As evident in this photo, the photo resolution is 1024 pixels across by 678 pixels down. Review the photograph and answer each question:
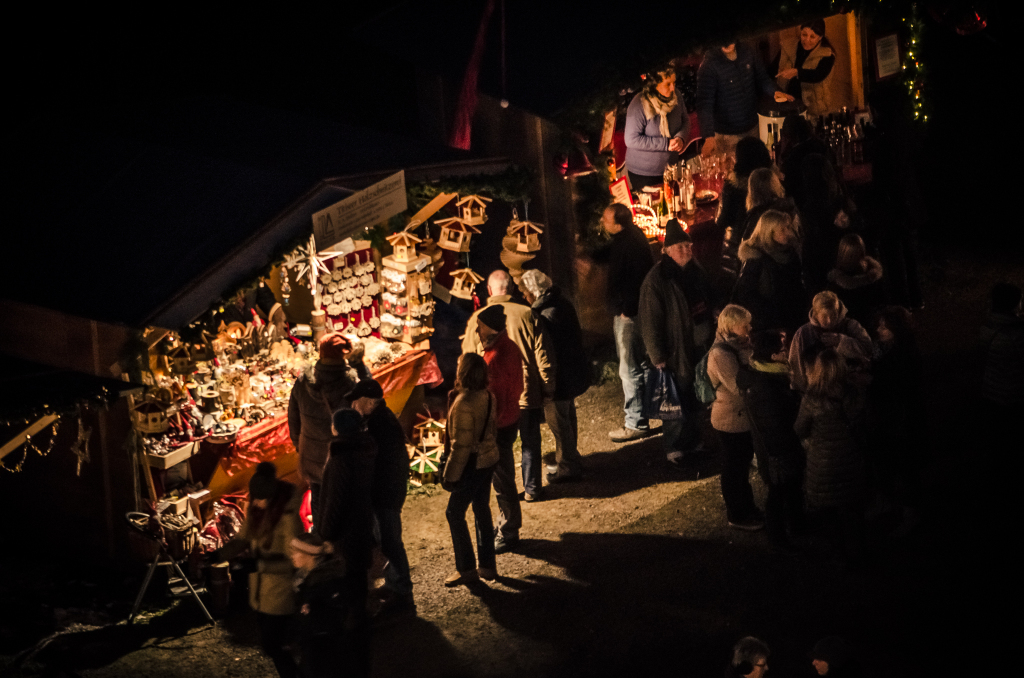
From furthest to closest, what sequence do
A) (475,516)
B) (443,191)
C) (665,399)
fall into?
1. (443,191)
2. (665,399)
3. (475,516)

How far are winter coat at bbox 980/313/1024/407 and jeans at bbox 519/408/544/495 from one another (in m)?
3.47

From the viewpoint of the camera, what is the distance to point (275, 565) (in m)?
5.25

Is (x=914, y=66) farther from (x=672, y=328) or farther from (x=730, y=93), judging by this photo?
(x=672, y=328)

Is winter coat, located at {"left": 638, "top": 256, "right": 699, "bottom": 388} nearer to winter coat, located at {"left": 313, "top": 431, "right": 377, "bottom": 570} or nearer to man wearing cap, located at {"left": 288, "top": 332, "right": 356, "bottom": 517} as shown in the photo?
man wearing cap, located at {"left": 288, "top": 332, "right": 356, "bottom": 517}

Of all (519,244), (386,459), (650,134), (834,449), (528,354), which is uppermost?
(650,134)

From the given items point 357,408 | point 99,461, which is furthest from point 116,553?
point 357,408

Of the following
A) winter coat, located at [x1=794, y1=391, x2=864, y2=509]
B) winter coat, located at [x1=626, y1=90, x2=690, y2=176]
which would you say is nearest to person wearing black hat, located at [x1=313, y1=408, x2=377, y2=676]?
winter coat, located at [x1=794, y1=391, x2=864, y2=509]

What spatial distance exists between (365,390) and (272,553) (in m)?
1.23

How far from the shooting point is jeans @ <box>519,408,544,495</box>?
7797mm

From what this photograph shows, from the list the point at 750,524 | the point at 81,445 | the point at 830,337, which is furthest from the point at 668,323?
the point at 81,445

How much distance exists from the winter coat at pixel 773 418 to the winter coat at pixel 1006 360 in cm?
173

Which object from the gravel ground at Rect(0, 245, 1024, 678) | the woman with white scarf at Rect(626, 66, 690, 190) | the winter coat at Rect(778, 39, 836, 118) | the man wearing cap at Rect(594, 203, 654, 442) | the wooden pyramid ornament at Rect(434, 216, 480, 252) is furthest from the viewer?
the woman with white scarf at Rect(626, 66, 690, 190)

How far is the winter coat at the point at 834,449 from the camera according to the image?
19.9 ft

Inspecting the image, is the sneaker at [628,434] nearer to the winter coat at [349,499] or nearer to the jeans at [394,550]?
the jeans at [394,550]
